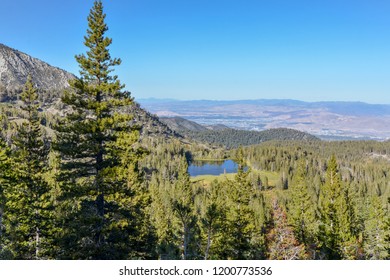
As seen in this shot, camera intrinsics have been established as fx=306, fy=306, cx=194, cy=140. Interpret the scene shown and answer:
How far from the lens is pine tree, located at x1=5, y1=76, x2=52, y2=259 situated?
25.1 meters

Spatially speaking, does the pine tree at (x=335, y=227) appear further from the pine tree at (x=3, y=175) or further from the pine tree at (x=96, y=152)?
the pine tree at (x=3, y=175)

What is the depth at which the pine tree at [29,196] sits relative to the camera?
25.1m

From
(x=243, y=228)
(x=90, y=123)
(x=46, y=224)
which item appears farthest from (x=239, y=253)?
(x=90, y=123)

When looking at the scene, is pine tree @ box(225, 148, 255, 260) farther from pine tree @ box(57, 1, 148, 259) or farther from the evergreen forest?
pine tree @ box(57, 1, 148, 259)

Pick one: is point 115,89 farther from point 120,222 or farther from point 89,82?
point 120,222

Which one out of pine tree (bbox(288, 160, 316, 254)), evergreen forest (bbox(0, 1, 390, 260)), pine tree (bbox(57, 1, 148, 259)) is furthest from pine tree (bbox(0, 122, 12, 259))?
pine tree (bbox(288, 160, 316, 254))

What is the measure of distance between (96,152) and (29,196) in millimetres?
11896

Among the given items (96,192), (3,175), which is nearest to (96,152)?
(96,192)

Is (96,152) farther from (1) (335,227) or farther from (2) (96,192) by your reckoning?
(1) (335,227)

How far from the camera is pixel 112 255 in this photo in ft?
61.6

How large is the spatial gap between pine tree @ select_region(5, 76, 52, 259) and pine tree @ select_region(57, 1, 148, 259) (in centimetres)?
773

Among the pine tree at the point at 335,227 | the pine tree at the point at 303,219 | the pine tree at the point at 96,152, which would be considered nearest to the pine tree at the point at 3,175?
the pine tree at the point at 96,152

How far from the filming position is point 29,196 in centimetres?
2562
